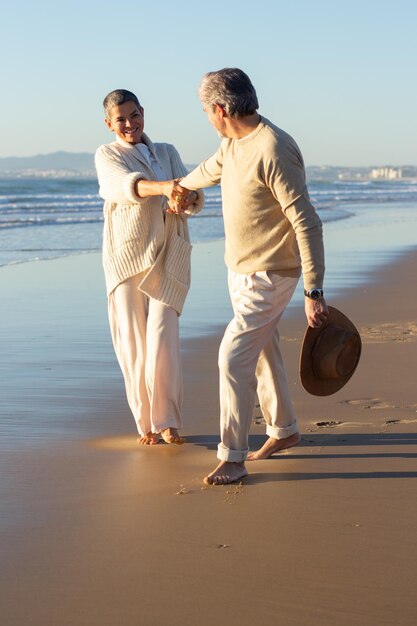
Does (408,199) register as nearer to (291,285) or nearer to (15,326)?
(15,326)

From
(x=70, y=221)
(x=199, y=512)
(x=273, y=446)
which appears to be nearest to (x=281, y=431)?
(x=273, y=446)

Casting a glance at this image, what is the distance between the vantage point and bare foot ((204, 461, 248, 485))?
14.7 feet

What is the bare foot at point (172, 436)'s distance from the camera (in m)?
5.24

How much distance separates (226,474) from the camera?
4.52 m

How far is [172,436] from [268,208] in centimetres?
136

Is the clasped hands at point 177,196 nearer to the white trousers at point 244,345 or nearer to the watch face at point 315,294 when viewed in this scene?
the white trousers at point 244,345

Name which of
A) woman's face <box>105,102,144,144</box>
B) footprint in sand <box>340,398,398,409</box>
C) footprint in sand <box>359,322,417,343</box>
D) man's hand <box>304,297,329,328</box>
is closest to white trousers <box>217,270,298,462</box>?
man's hand <box>304,297,329,328</box>

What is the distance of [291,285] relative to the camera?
15.0ft

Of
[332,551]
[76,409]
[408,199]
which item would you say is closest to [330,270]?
[76,409]

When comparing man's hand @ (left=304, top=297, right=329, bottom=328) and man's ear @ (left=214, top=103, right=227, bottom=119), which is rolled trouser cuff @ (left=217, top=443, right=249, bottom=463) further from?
man's ear @ (left=214, top=103, right=227, bottom=119)

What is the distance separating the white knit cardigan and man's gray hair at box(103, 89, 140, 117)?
22 cm

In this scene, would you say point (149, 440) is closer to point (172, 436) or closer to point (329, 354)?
point (172, 436)

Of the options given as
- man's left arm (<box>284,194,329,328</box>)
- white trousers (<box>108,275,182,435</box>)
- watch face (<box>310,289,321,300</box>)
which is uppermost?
man's left arm (<box>284,194,329,328</box>)

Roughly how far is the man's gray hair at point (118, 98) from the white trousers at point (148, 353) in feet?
2.71
